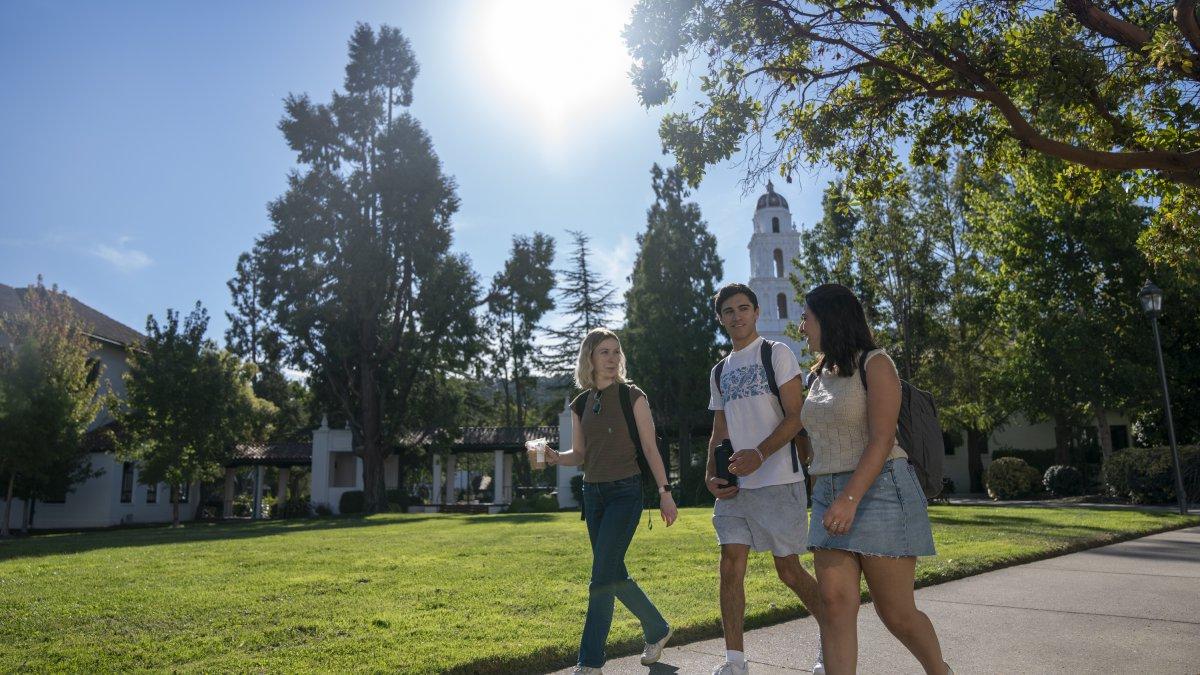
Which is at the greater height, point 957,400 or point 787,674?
point 957,400

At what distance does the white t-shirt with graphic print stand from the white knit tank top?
2.39ft

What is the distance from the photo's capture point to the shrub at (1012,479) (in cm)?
2753

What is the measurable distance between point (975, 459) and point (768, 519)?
121 ft

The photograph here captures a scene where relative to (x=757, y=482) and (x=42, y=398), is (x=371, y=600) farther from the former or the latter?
(x=42, y=398)

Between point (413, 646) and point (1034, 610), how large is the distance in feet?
14.8

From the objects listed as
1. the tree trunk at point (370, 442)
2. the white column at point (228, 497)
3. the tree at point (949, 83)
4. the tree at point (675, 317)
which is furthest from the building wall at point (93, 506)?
the tree at point (949, 83)

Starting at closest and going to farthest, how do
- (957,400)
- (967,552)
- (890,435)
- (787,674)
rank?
(890,435) → (787,674) → (967,552) → (957,400)

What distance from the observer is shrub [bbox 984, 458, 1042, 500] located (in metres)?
27.5

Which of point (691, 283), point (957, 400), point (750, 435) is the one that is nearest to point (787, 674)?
point (750, 435)

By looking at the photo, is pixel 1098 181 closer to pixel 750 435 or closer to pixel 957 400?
pixel 750 435

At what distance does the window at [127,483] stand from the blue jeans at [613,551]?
120 feet

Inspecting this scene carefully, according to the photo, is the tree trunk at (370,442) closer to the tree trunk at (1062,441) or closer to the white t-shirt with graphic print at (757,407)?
the tree trunk at (1062,441)

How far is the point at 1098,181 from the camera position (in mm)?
8102

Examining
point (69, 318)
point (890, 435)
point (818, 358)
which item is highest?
point (69, 318)
